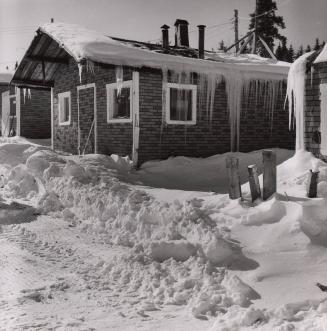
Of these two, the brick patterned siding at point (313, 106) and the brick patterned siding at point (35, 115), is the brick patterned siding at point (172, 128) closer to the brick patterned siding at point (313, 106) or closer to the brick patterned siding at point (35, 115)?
the brick patterned siding at point (313, 106)

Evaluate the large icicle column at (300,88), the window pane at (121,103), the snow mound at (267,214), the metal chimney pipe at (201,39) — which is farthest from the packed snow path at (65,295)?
the metal chimney pipe at (201,39)

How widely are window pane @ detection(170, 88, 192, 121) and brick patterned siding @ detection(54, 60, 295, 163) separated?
10.5 inches

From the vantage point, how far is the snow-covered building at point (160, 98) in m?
11.4

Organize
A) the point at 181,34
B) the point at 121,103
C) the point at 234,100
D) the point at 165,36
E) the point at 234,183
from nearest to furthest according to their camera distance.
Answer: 1. the point at 234,183
2. the point at 234,100
3. the point at 121,103
4. the point at 165,36
5. the point at 181,34

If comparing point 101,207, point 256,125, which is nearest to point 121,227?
point 101,207

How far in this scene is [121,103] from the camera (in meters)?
13.2

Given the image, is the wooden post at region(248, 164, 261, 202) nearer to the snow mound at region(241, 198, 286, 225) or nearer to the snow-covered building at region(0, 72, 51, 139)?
the snow mound at region(241, 198, 286, 225)

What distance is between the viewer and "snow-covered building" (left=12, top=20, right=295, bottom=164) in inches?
450

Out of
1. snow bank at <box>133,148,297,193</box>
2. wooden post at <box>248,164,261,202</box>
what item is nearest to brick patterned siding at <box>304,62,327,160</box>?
snow bank at <box>133,148,297,193</box>

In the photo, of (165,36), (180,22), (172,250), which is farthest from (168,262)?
(180,22)

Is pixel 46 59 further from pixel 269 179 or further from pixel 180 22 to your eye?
pixel 269 179

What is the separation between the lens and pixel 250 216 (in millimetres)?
5211

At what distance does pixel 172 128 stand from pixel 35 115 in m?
11.8

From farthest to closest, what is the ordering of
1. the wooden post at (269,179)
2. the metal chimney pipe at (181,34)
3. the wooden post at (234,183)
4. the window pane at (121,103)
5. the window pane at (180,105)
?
the metal chimney pipe at (181,34) → the window pane at (121,103) → the window pane at (180,105) → the wooden post at (234,183) → the wooden post at (269,179)
